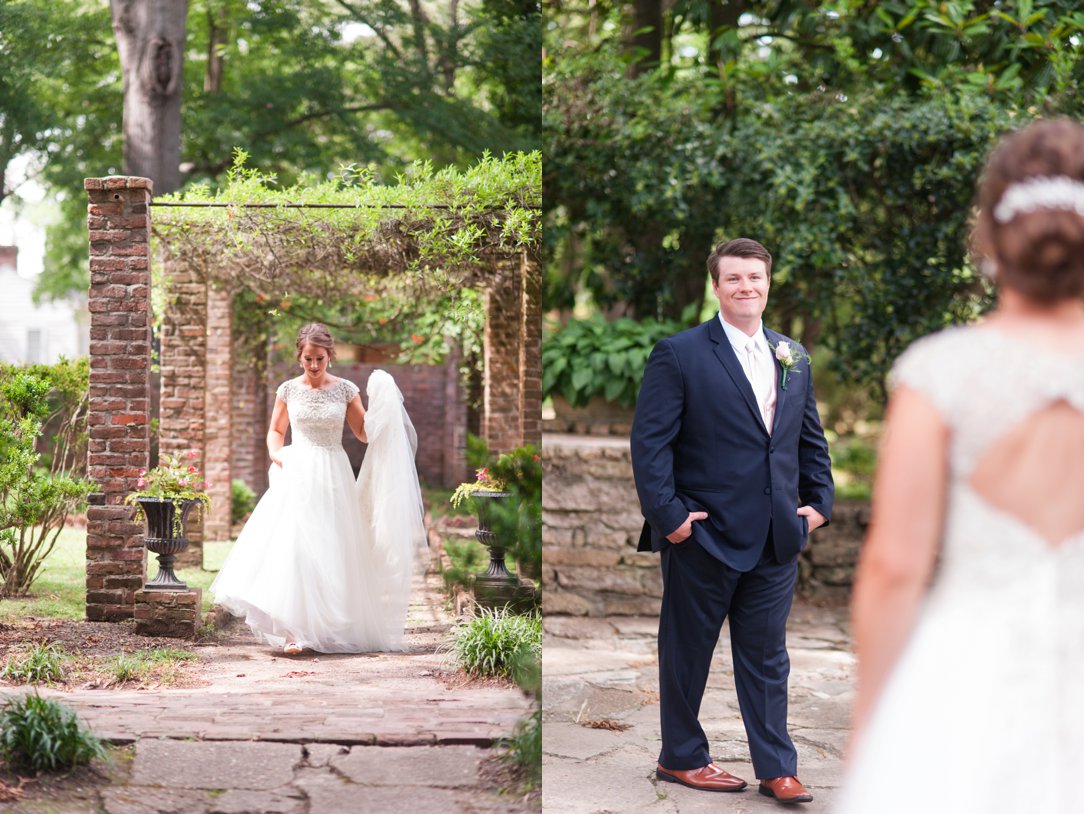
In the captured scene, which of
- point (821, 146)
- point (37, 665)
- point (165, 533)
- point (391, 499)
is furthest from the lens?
point (821, 146)

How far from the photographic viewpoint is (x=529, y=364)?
351 cm

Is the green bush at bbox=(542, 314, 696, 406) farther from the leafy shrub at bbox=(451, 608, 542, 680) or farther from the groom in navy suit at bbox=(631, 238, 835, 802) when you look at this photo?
the leafy shrub at bbox=(451, 608, 542, 680)

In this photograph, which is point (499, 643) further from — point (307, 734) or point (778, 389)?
point (778, 389)

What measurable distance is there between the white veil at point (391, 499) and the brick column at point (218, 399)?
434 millimetres

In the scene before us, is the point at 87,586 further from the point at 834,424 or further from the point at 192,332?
the point at 834,424

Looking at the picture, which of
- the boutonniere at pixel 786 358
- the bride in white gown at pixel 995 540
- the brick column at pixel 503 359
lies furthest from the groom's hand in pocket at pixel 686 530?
the bride in white gown at pixel 995 540

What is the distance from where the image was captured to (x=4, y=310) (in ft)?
11.1

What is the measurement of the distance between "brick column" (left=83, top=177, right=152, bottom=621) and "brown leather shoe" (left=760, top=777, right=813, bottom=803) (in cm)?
226

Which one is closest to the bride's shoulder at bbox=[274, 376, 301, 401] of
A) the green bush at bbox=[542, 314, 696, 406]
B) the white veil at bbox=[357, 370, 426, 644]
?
the white veil at bbox=[357, 370, 426, 644]

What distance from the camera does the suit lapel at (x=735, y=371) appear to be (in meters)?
3.78

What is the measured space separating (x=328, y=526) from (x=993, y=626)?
236 cm

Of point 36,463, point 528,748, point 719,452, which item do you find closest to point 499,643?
point 528,748

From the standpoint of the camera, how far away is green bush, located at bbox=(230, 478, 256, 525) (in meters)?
3.50

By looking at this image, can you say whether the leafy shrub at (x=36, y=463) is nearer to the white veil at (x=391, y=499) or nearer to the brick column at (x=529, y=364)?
the white veil at (x=391, y=499)
